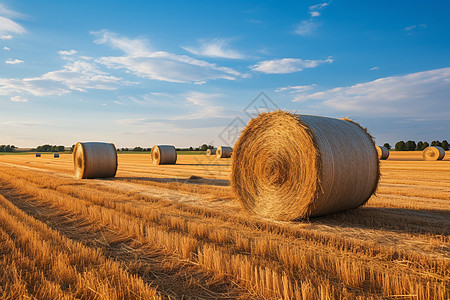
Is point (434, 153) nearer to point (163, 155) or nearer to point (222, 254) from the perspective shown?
point (163, 155)

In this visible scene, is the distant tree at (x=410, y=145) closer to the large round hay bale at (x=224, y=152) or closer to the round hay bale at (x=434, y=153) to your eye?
the round hay bale at (x=434, y=153)

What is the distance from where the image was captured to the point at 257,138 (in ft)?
24.3

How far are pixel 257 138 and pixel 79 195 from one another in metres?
5.69

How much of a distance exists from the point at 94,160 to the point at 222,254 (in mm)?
12105

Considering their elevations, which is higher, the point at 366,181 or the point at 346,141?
the point at 346,141

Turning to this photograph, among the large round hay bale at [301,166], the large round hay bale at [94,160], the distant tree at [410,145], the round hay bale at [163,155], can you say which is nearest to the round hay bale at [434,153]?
the round hay bale at [163,155]

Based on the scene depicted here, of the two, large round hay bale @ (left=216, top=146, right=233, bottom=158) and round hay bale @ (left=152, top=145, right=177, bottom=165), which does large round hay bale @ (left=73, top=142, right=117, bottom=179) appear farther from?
large round hay bale @ (left=216, top=146, right=233, bottom=158)

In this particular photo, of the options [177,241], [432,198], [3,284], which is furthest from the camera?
[432,198]

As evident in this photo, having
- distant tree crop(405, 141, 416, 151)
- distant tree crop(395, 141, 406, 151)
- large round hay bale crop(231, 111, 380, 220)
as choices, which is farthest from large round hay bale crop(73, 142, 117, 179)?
distant tree crop(405, 141, 416, 151)

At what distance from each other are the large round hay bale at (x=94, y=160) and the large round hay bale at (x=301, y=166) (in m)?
9.25

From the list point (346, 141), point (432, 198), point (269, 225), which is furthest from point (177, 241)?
point (432, 198)

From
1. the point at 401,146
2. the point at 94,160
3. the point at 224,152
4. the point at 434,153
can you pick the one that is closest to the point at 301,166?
the point at 94,160

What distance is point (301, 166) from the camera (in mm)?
6449

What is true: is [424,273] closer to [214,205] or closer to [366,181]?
[366,181]
